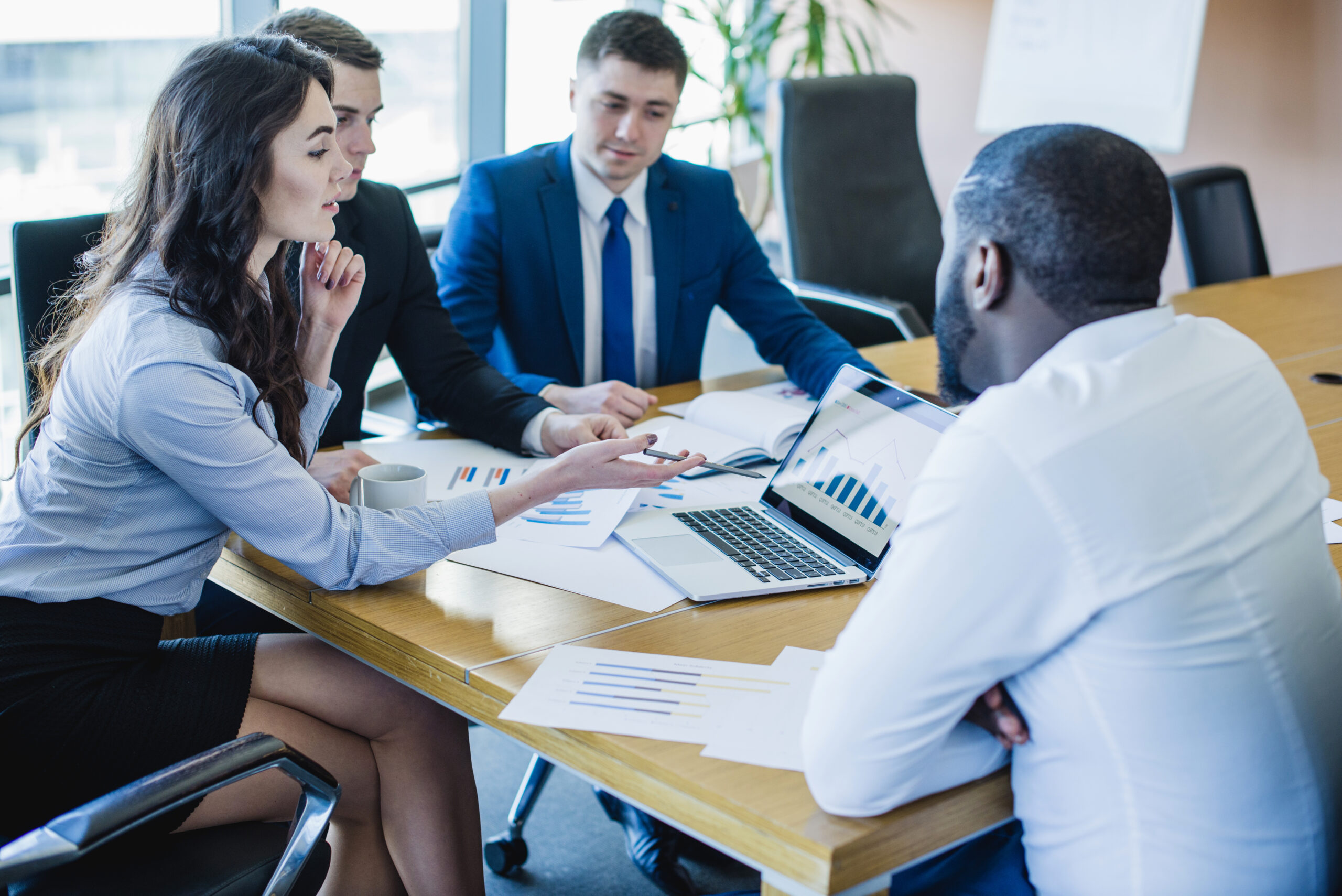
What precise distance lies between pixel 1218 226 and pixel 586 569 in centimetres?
304

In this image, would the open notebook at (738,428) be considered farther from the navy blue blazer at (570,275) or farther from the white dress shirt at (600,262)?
the white dress shirt at (600,262)

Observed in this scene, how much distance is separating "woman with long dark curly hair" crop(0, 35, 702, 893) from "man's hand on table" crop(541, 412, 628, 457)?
0.97ft

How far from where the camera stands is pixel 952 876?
3.59ft

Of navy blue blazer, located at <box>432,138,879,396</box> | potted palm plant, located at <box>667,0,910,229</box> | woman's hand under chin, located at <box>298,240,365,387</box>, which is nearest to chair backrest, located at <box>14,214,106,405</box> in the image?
woman's hand under chin, located at <box>298,240,365,387</box>

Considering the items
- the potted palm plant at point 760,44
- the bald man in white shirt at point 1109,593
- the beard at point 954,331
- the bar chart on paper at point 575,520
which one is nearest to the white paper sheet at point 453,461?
the bar chart on paper at point 575,520

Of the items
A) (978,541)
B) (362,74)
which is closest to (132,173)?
(362,74)

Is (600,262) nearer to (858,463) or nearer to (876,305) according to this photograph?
(876,305)

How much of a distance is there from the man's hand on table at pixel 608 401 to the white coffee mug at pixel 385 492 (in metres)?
0.50

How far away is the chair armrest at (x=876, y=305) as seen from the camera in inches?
107

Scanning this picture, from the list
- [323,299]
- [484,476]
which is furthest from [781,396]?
[323,299]

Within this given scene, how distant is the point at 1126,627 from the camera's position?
82cm

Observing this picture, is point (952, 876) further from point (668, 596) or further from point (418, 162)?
point (418, 162)

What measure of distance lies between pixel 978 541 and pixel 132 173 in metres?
1.09

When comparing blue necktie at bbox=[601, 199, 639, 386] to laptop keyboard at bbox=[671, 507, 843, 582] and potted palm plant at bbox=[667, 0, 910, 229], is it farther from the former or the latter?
potted palm plant at bbox=[667, 0, 910, 229]
